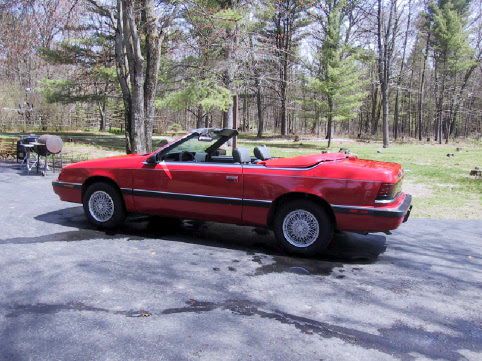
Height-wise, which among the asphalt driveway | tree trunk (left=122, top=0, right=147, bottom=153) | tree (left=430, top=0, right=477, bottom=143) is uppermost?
tree (left=430, top=0, right=477, bottom=143)

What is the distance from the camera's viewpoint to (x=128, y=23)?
38.3 ft

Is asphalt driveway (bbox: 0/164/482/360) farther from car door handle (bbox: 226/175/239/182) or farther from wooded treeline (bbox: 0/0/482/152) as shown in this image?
wooded treeline (bbox: 0/0/482/152)

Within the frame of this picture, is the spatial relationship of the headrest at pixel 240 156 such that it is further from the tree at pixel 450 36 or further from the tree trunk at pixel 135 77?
the tree at pixel 450 36

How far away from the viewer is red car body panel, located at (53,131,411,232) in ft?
16.0

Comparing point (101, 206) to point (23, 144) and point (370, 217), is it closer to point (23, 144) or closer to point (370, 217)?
point (370, 217)

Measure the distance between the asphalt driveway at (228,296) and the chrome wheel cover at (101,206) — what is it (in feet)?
0.84

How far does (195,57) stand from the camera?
67.8 feet

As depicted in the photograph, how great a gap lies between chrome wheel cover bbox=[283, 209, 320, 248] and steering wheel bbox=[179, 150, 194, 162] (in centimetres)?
180

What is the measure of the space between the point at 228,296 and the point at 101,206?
10.1 ft

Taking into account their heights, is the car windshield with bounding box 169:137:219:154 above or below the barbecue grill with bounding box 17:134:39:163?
above

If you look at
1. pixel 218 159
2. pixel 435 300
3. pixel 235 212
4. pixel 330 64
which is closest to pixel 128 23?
pixel 218 159

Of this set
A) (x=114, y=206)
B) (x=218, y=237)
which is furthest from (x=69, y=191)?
(x=218, y=237)

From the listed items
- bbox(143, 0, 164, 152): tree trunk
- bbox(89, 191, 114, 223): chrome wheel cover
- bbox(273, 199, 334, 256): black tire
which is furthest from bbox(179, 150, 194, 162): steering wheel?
bbox(143, 0, 164, 152): tree trunk

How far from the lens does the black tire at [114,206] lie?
6.12 metres
